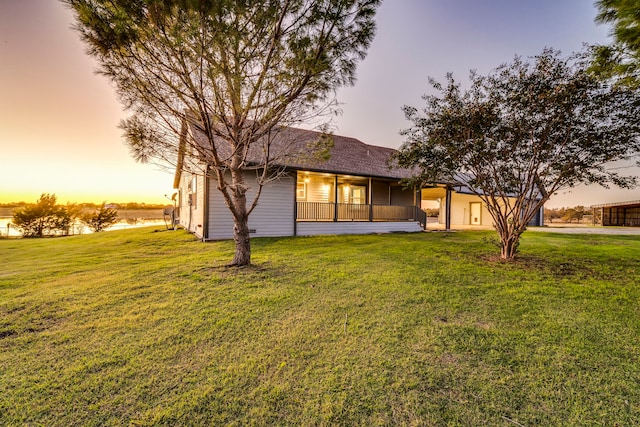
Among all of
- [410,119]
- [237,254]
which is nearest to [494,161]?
[410,119]

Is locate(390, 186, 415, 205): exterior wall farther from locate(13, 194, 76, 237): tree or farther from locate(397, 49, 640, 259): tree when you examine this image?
locate(13, 194, 76, 237): tree

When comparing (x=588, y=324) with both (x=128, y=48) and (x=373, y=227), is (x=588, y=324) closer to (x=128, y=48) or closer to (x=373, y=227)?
(x=128, y=48)

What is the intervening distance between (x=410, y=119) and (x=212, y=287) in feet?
21.4

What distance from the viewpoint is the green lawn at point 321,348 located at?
2.07 meters

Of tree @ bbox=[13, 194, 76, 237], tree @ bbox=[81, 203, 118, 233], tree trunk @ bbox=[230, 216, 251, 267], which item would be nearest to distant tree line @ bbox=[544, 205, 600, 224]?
tree trunk @ bbox=[230, 216, 251, 267]

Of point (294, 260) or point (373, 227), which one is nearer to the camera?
point (294, 260)

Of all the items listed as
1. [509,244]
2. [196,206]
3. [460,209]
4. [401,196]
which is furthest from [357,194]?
[460,209]

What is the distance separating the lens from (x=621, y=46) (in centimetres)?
440

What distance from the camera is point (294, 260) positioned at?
677 centimetres

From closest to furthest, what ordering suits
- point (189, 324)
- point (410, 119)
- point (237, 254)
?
point (189, 324), point (237, 254), point (410, 119)

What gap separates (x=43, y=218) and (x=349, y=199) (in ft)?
67.9

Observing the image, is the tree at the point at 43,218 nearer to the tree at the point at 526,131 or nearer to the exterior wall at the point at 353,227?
the exterior wall at the point at 353,227

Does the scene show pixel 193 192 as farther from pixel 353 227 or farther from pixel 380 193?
pixel 380 193

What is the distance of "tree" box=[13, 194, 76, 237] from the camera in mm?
17266
